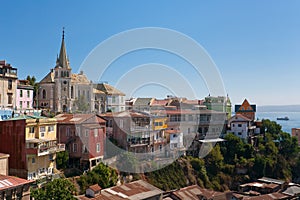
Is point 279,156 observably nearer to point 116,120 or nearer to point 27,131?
point 116,120

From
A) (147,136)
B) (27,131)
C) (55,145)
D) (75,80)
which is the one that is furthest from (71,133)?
(75,80)

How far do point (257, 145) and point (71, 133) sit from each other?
2227 centimetres

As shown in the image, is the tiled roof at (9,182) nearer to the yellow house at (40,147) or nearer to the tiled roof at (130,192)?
the yellow house at (40,147)

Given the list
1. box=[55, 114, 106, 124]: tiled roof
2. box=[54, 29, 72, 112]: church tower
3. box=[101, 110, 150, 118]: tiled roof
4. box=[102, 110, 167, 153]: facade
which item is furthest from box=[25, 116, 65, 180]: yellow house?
box=[54, 29, 72, 112]: church tower

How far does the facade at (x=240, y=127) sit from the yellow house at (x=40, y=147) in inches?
A: 847

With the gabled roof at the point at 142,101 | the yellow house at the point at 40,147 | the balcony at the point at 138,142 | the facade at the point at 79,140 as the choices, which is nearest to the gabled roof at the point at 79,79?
the gabled roof at the point at 142,101

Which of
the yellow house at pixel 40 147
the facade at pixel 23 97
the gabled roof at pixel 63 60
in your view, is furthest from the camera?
the gabled roof at pixel 63 60

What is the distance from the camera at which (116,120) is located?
83.1 ft

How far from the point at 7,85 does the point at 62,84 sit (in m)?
7.19

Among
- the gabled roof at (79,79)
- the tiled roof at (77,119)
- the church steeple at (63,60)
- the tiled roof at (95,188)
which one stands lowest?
Result: the tiled roof at (95,188)

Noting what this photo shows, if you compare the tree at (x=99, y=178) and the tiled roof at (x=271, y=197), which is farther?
the tiled roof at (x=271, y=197)

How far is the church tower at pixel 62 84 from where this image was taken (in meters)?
31.7

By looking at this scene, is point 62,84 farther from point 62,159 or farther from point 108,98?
point 62,159

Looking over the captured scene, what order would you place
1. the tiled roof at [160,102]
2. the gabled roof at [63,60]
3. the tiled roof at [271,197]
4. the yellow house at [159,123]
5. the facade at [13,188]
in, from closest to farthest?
the facade at [13,188], the tiled roof at [271,197], the yellow house at [159,123], the gabled roof at [63,60], the tiled roof at [160,102]
